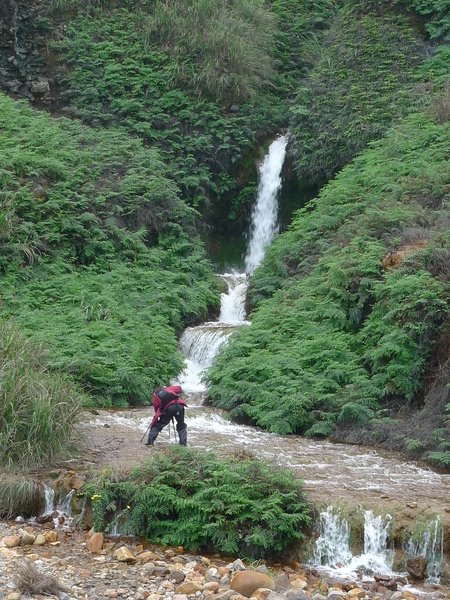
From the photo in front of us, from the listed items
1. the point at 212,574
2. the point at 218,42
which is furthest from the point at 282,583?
the point at 218,42

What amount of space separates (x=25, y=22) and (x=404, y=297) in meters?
19.1

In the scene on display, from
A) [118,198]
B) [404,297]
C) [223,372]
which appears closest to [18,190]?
[118,198]

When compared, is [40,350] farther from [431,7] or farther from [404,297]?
[431,7]

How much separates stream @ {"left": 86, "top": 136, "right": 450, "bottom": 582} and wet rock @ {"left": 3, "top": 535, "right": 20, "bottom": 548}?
2193 millimetres

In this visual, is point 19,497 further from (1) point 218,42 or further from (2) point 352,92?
(1) point 218,42

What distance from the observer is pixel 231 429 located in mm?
14820

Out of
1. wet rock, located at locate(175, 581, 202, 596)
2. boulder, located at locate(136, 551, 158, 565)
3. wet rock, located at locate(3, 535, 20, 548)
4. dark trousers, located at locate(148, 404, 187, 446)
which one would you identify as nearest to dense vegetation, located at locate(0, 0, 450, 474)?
wet rock, located at locate(3, 535, 20, 548)

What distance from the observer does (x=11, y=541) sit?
31.9 feet

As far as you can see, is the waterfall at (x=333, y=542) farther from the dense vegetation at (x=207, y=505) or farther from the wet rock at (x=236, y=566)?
the wet rock at (x=236, y=566)

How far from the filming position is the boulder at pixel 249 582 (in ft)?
28.2

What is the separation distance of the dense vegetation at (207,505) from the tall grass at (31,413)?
3.75 feet

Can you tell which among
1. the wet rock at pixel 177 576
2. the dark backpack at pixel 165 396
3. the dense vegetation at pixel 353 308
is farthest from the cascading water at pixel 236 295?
the wet rock at pixel 177 576

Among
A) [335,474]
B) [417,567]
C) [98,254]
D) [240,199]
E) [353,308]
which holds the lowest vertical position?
[417,567]

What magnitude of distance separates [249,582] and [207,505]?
5.05ft
